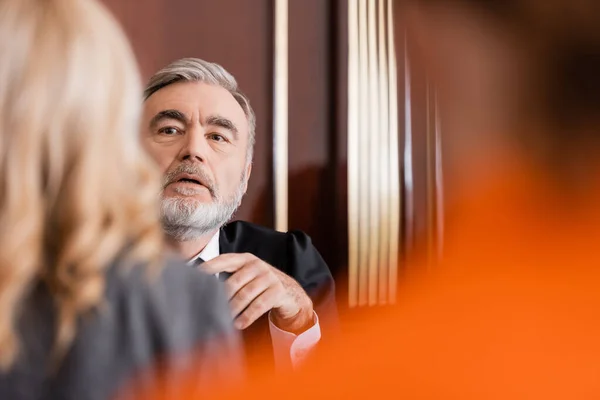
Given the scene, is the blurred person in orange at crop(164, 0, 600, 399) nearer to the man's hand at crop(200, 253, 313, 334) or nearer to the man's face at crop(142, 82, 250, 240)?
the man's hand at crop(200, 253, 313, 334)

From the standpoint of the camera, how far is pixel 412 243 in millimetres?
715

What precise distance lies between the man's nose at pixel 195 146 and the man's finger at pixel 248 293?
12cm

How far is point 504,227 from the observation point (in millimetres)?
771

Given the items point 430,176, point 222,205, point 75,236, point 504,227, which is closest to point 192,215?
point 222,205

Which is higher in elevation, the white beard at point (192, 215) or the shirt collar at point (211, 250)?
the white beard at point (192, 215)

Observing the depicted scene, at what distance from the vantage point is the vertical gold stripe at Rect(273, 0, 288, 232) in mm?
657

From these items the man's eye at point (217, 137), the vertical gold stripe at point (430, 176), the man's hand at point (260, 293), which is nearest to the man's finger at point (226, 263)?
the man's hand at point (260, 293)

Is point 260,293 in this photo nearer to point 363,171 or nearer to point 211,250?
point 211,250

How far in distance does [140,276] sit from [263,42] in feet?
0.94

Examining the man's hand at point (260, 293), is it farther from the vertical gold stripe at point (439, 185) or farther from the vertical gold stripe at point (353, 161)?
the vertical gold stripe at point (439, 185)

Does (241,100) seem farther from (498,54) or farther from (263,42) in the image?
(498,54)

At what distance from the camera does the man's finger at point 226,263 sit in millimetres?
581

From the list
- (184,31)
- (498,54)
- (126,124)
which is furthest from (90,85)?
(498,54)

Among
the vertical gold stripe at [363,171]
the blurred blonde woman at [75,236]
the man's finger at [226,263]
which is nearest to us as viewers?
the blurred blonde woman at [75,236]
